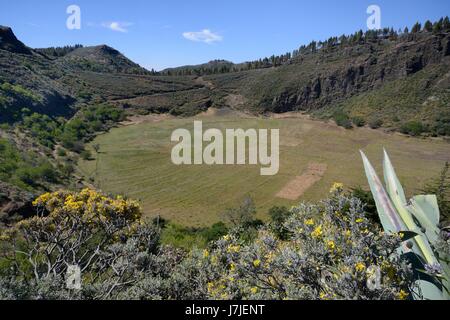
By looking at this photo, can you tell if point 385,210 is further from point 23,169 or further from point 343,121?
point 343,121

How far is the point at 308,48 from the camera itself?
104 meters

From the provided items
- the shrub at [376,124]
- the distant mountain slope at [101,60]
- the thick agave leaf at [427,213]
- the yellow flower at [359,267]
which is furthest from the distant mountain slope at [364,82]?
the yellow flower at [359,267]

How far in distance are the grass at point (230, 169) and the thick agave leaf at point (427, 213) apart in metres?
21.6

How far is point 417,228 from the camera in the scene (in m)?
5.00

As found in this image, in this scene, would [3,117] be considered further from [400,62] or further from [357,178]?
[400,62]

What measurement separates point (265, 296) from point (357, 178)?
3241 cm

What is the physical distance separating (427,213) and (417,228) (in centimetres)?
35

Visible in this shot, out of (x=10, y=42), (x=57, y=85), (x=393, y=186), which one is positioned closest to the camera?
(x=393, y=186)

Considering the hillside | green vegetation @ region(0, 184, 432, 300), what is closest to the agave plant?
green vegetation @ region(0, 184, 432, 300)

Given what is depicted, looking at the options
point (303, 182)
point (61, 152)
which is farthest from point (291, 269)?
point (61, 152)

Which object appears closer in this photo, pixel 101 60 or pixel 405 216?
pixel 405 216

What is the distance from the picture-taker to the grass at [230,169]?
30312 mm

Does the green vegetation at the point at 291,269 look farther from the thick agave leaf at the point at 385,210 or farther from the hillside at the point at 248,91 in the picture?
the hillside at the point at 248,91
